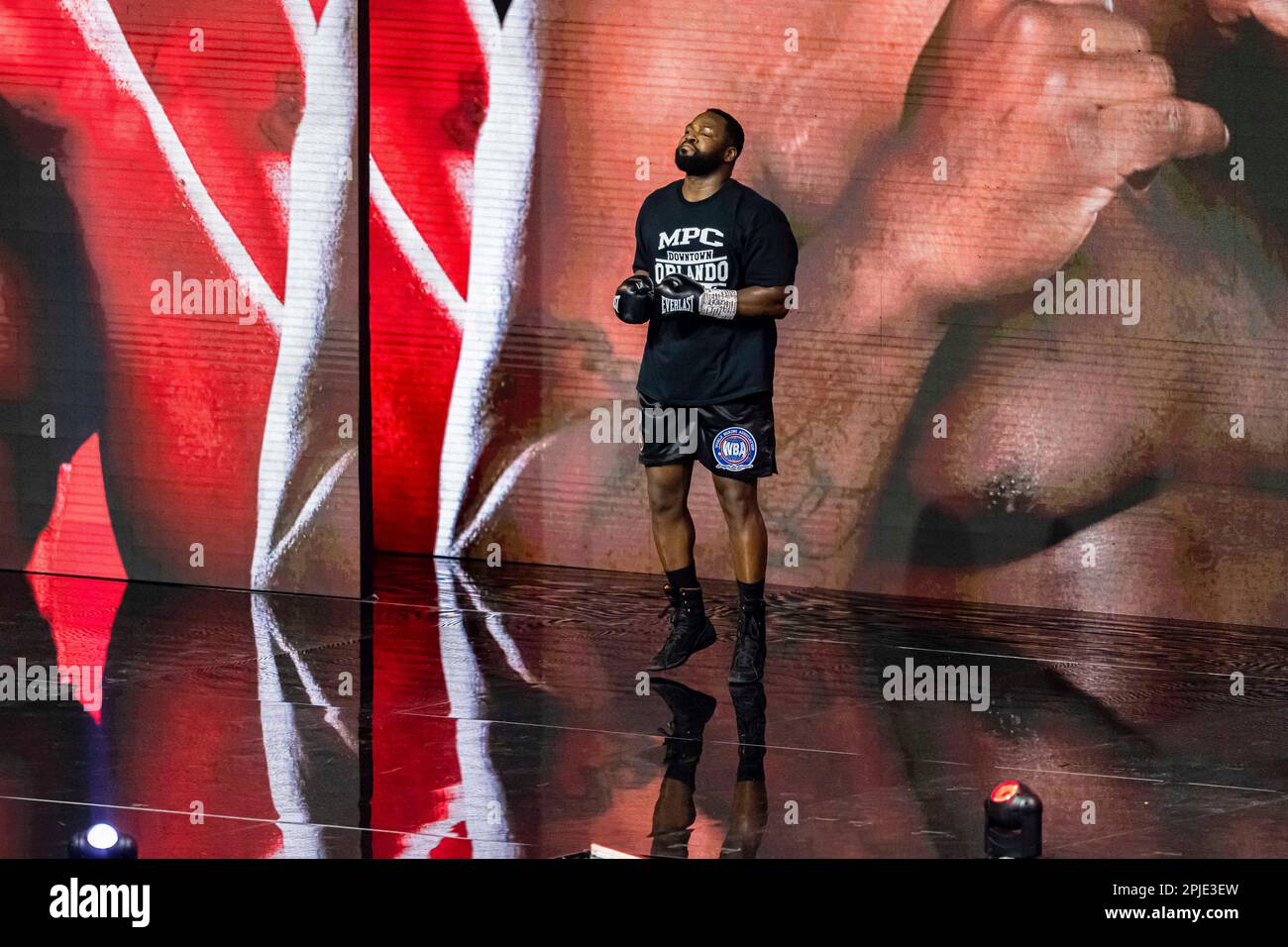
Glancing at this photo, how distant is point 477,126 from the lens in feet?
34.9

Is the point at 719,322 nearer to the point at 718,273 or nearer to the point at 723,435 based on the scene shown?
the point at 718,273

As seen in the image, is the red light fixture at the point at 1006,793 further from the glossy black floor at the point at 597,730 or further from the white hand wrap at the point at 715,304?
the white hand wrap at the point at 715,304

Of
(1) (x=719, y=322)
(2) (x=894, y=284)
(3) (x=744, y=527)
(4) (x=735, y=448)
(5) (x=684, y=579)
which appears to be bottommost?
(5) (x=684, y=579)

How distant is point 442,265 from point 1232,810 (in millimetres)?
5672

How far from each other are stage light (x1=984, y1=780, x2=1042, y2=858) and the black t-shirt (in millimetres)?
3128

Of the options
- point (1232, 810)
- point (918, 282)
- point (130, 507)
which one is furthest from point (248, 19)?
point (1232, 810)

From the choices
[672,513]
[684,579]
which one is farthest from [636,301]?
[684,579]

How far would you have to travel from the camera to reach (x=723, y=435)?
26.0 ft

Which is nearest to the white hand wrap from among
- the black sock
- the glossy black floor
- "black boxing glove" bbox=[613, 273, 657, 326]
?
"black boxing glove" bbox=[613, 273, 657, 326]

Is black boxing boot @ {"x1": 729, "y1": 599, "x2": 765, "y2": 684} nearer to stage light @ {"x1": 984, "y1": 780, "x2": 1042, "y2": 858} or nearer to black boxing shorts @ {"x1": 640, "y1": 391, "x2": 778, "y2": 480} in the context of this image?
black boxing shorts @ {"x1": 640, "y1": 391, "x2": 778, "y2": 480}

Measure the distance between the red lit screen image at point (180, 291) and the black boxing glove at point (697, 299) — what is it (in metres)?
2.22

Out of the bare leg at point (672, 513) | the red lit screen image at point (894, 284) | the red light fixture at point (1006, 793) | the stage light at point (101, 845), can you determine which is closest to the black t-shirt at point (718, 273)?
the bare leg at point (672, 513)

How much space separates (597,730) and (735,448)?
1258 millimetres
